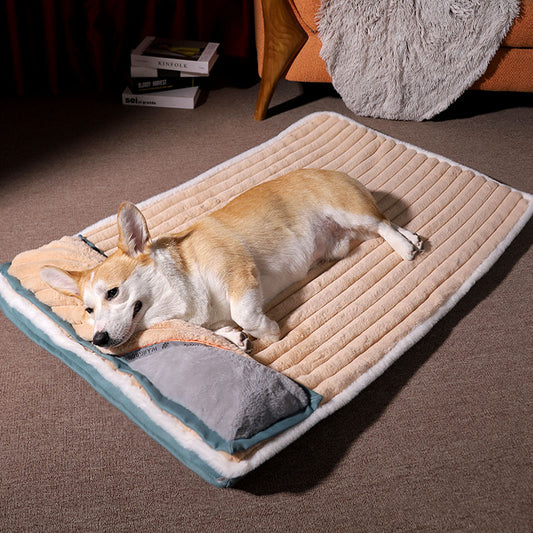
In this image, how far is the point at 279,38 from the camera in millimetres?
2301

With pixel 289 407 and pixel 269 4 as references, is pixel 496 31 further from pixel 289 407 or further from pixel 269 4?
pixel 289 407

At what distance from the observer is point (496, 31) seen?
221cm

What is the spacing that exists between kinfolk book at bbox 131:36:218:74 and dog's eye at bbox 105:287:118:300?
1.61 metres

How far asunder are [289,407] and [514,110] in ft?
6.69

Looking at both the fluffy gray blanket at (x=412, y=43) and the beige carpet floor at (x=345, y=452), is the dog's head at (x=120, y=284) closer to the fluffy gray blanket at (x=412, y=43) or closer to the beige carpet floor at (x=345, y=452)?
the beige carpet floor at (x=345, y=452)

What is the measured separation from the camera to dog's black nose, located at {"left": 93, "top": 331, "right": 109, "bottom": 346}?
1263 mm

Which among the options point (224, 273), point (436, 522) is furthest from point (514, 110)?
point (436, 522)

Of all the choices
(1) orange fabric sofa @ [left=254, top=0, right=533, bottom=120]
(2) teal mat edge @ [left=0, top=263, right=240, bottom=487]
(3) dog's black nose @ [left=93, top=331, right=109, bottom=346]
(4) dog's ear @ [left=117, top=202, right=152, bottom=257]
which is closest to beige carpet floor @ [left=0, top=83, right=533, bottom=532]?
(2) teal mat edge @ [left=0, top=263, right=240, bottom=487]

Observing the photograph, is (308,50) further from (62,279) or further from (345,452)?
(345,452)

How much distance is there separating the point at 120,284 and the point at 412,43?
1.63 metres

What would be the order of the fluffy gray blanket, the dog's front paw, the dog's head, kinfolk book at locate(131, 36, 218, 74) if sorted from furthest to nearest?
kinfolk book at locate(131, 36, 218, 74), the fluffy gray blanket, the dog's front paw, the dog's head

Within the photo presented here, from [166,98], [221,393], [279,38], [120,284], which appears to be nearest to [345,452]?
[221,393]

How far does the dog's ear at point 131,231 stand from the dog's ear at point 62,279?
137 millimetres

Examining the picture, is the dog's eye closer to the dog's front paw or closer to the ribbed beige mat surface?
the dog's front paw
